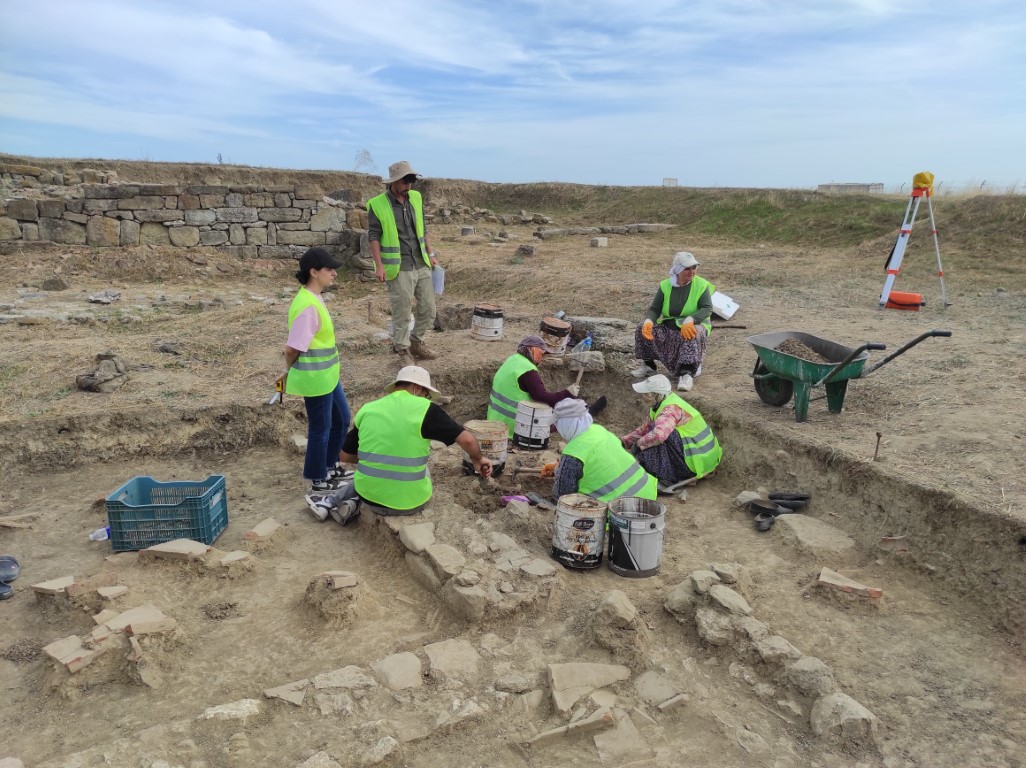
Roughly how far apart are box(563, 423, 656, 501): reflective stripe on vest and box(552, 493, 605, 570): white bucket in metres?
0.25

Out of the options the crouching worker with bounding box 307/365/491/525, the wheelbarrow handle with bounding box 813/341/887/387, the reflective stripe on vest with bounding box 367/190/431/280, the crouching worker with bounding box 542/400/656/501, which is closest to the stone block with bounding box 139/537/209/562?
the crouching worker with bounding box 307/365/491/525

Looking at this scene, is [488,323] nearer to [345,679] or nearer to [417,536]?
[417,536]

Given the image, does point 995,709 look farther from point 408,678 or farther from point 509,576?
point 408,678

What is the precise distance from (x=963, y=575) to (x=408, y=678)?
332 centimetres

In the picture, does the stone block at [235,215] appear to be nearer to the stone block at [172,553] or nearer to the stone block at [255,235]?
the stone block at [255,235]

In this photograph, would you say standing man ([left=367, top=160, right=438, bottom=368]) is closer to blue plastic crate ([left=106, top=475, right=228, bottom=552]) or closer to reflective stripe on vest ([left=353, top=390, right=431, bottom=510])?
reflective stripe on vest ([left=353, top=390, right=431, bottom=510])

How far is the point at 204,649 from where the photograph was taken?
3.77 m

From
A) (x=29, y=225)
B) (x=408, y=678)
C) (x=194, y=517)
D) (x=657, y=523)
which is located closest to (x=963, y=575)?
(x=657, y=523)

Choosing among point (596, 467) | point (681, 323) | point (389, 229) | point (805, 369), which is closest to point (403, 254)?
point (389, 229)

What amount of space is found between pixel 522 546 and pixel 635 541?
78 centimetres

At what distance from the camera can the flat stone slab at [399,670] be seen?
339 cm

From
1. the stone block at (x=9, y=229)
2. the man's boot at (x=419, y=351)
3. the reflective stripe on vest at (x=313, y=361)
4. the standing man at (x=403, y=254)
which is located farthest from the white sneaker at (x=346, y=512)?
the stone block at (x=9, y=229)

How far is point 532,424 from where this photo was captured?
643 centimetres

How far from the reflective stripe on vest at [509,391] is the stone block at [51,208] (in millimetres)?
10568
